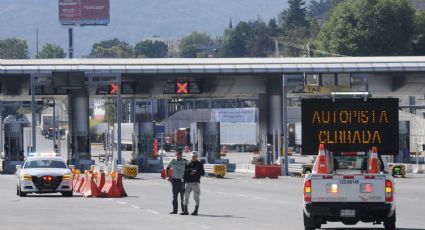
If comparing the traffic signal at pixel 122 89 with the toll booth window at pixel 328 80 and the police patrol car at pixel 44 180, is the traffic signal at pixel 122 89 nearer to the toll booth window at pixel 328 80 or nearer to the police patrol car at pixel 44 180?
the toll booth window at pixel 328 80

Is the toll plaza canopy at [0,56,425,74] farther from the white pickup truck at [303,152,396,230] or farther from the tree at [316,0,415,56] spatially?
the tree at [316,0,415,56]

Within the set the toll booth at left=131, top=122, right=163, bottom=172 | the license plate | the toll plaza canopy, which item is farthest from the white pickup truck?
the toll booth at left=131, top=122, right=163, bottom=172

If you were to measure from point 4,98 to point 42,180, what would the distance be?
4435cm

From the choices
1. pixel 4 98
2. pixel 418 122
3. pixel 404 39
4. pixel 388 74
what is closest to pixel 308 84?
pixel 388 74

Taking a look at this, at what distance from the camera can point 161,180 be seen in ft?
206

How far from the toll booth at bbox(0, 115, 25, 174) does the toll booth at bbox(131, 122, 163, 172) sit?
624 cm

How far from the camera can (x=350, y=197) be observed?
2725 centimetres

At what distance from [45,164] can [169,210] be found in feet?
32.6

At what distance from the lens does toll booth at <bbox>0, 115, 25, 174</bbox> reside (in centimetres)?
7625

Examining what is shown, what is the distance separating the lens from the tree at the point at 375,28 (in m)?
153

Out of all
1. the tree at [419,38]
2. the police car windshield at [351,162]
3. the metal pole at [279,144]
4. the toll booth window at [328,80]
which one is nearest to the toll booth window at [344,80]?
the toll booth window at [328,80]

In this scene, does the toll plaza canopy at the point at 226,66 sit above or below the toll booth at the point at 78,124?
above

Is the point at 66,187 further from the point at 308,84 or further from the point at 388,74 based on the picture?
the point at 388,74

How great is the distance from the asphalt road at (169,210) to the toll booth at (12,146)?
21.7 m
